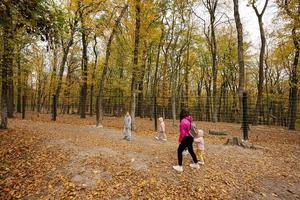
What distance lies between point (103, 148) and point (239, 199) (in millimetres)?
5144

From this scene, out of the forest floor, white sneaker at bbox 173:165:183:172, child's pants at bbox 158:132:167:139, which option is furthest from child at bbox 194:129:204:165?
child's pants at bbox 158:132:167:139

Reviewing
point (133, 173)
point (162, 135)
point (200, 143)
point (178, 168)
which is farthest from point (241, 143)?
point (133, 173)

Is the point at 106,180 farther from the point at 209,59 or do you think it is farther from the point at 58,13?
the point at 209,59

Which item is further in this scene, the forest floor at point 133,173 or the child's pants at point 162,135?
the child's pants at point 162,135

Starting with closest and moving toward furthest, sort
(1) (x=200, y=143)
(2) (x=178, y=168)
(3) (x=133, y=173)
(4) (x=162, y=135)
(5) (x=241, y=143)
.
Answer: (3) (x=133, y=173) → (2) (x=178, y=168) → (1) (x=200, y=143) → (5) (x=241, y=143) → (4) (x=162, y=135)

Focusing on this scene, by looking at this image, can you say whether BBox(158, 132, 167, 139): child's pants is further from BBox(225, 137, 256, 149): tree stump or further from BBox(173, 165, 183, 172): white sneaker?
BBox(173, 165, 183, 172): white sneaker

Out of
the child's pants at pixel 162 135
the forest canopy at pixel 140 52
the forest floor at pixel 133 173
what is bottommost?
the forest floor at pixel 133 173

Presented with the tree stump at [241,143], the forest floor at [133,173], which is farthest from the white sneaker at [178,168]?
the tree stump at [241,143]

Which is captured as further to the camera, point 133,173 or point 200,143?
point 200,143

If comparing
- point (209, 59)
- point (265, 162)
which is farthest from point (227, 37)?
point (265, 162)

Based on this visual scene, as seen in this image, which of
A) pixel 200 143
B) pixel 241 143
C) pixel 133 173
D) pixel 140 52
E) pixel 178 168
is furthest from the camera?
pixel 140 52

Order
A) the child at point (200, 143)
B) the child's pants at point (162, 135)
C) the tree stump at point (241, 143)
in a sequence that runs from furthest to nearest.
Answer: the child's pants at point (162, 135), the tree stump at point (241, 143), the child at point (200, 143)

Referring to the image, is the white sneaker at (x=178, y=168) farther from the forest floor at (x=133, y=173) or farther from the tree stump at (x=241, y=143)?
the tree stump at (x=241, y=143)

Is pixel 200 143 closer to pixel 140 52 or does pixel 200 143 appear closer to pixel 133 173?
pixel 133 173
